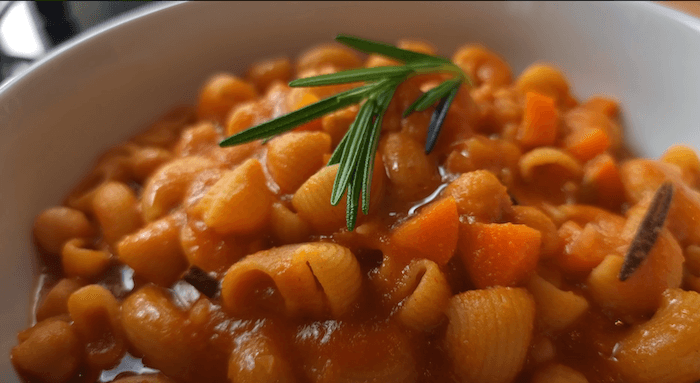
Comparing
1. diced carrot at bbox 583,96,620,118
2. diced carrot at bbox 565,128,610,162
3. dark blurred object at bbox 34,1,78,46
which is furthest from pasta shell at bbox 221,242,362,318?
dark blurred object at bbox 34,1,78,46

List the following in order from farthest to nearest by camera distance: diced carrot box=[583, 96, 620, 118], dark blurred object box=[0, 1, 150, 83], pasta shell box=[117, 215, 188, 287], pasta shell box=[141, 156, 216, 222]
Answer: dark blurred object box=[0, 1, 150, 83] < diced carrot box=[583, 96, 620, 118] < pasta shell box=[141, 156, 216, 222] < pasta shell box=[117, 215, 188, 287]

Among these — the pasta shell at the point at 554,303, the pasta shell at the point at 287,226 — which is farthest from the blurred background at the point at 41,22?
the pasta shell at the point at 554,303

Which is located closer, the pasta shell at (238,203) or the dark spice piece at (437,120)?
the pasta shell at (238,203)

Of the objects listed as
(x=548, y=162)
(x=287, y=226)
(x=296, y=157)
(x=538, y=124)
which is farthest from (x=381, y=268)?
(x=538, y=124)

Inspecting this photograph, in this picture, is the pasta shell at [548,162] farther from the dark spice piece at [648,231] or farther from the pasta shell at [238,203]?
the pasta shell at [238,203]

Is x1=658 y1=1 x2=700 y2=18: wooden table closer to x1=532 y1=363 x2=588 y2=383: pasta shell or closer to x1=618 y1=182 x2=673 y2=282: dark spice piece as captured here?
x1=618 y1=182 x2=673 y2=282: dark spice piece

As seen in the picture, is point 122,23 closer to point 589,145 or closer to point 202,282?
point 202,282
